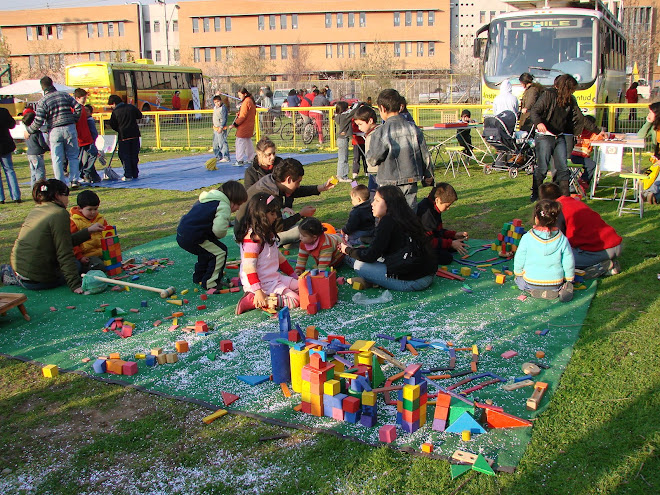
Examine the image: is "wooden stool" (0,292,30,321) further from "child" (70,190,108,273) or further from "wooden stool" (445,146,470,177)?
"wooden stool" (445,146,470,177)

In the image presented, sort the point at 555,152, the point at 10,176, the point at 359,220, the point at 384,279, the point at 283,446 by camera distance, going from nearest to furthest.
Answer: the point at 283,446
the point at 384,279
the point at 359,220
the point at 555,152
the point at 10,176

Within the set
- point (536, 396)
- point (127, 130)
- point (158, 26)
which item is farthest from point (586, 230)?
point (158, 26)

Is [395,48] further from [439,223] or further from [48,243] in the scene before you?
[48,243]

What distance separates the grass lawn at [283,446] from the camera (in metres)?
3.09

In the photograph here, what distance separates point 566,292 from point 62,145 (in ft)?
33.1

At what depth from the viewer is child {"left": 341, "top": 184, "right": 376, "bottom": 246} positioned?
23.1ft

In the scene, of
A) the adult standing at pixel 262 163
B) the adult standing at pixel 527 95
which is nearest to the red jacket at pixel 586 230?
the adult standing at pixel 262 163

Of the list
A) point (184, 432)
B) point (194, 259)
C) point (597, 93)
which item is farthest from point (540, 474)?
point (597, 93)

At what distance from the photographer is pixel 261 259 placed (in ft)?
18.7

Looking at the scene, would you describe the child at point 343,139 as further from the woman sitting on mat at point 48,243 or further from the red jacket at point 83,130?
the woman sitting on mat at point 48,243

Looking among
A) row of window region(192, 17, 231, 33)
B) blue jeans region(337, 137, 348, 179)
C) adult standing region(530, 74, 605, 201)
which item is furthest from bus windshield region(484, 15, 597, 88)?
row of window region(192, 17, 231, 33)

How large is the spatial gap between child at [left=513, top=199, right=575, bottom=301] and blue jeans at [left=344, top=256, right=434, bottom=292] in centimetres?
97

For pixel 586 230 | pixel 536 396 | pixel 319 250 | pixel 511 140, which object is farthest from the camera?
pixel 511 140

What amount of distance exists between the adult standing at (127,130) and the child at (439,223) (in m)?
8.75
